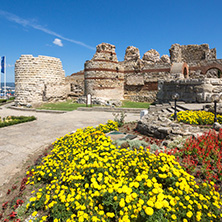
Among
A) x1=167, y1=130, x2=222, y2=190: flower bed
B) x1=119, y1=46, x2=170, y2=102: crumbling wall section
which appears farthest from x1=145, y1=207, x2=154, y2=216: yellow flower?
x1=119, y1=46, x2=170, y2=102: crumbling wall section

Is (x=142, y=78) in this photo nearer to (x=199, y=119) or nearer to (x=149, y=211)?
(x=199, y=119)

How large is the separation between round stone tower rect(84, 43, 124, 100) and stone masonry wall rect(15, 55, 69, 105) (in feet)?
15.6

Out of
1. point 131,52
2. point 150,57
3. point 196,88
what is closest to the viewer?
point 196,88

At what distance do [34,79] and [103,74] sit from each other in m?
8.79

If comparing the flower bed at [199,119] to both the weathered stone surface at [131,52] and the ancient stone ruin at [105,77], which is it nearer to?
the ancient stone ruin at [105,77]

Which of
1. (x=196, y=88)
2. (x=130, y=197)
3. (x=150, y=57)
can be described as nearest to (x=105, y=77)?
(x=196, y=88)

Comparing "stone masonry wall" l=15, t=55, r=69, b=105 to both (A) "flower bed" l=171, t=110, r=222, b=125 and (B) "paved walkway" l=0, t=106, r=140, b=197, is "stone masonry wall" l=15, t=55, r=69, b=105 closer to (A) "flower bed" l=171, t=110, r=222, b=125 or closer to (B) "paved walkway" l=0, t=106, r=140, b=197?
(B) "paved walkway" l=0, t=106, r=140, b=197

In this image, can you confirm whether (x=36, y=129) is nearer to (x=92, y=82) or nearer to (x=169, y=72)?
(x=92, y=82)

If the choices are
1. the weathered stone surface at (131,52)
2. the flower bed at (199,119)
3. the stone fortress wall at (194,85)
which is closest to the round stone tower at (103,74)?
the weathered stone surface at (131,52)

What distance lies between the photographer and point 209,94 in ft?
34.7

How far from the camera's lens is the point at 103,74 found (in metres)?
21.1

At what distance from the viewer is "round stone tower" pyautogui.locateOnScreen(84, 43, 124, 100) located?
21047 millimetres

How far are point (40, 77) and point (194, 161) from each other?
1984cm

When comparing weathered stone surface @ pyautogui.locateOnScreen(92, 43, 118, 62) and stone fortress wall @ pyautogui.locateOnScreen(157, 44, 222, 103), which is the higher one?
weathered stone surface @ pyautogui.locateOnScreen(92, 43, 118, 62)
